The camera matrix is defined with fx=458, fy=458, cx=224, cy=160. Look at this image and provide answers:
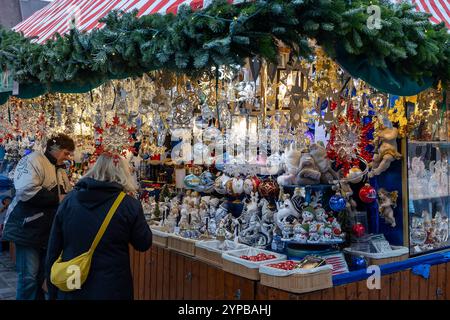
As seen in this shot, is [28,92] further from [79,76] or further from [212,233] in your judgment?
[212,233]

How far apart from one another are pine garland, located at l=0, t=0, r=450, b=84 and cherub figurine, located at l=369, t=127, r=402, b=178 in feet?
3.47

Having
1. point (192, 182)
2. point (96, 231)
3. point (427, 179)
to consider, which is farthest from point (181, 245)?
point (427, 179)

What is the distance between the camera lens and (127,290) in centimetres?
246

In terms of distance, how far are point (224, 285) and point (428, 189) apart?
2.04m

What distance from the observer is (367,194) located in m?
3.50

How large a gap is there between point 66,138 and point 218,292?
69.9 inches

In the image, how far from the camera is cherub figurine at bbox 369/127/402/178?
347 centimetres

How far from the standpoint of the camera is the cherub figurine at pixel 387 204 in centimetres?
353

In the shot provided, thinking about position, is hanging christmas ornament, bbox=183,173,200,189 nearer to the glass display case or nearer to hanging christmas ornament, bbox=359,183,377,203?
hanging christmas ornament, bbox=359,183,377,203

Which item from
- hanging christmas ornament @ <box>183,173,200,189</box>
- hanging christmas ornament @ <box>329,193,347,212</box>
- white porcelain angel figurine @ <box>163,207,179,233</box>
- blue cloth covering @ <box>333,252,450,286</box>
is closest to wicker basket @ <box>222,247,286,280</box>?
blue cloth covering @ <box>333,252,450,286</box>

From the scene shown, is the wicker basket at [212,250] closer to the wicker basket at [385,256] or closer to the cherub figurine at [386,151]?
the wicker basket at [385,256]

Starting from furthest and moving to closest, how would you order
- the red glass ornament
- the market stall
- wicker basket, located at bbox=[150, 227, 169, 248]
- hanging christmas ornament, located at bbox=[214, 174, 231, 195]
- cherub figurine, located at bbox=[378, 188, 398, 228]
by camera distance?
hanging christmas ornament, located at bbox=[214, 174, 231, 195], wicker basket, located at bbox=[150, 227, 169, 248], cherub figurine, located at bbox=[378, 188, 398, 228], the red glass ornament, the market stall

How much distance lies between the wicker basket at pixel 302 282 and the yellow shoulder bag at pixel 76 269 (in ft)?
3.45

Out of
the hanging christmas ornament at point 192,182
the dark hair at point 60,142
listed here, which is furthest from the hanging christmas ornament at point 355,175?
the dark hair at point 60,142
